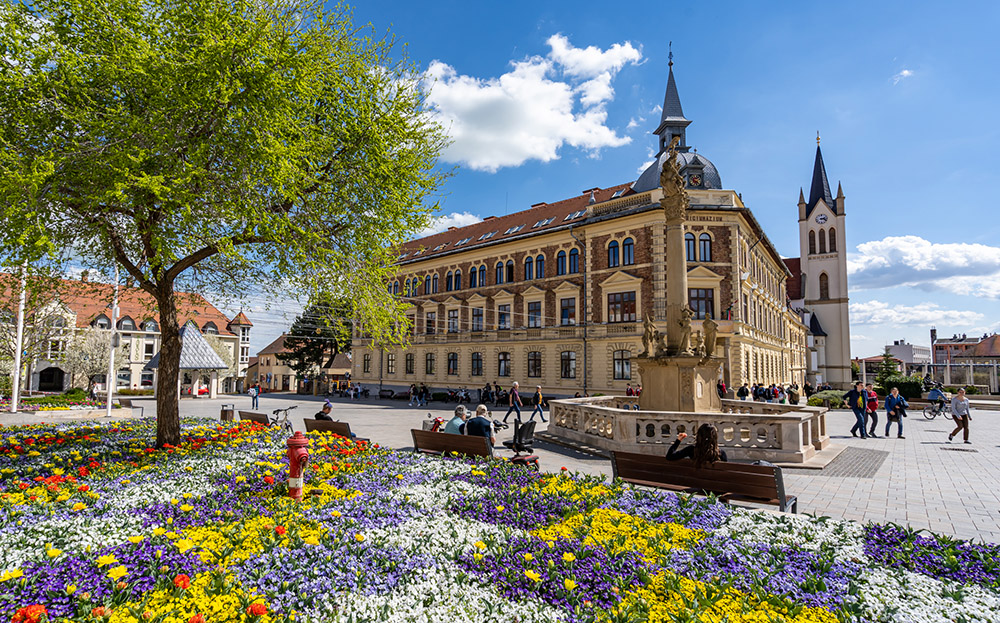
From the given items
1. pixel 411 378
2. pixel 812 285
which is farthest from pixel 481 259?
pixel 812 285

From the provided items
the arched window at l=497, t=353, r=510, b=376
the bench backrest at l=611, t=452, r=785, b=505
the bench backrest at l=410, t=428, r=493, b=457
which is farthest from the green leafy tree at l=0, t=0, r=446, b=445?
the arched window at l=497, t=353, r=510, b=376

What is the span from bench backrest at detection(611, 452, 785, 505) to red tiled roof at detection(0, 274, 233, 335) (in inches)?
390

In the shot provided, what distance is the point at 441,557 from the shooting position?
200 inches

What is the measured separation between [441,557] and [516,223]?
4068cm

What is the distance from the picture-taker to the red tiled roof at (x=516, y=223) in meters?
40.2

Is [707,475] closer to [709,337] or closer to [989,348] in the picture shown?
[709,337]

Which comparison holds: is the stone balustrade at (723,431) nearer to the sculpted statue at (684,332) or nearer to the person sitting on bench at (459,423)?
the sculpted statue at (684,332)

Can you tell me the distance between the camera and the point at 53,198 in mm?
8094

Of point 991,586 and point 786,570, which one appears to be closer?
point 991,586

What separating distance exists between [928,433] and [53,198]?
2491 cm

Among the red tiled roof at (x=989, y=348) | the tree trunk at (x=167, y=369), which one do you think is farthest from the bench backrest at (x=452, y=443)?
the red tiled roof at (x=989, y=348)

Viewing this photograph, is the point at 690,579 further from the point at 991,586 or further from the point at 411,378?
the point at 411,378

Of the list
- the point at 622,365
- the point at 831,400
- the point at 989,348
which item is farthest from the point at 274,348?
the point at 989,348

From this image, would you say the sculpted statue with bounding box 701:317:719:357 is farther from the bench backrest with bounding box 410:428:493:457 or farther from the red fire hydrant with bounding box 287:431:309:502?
the red fire hydrant with bounding box 287:431:309:502
